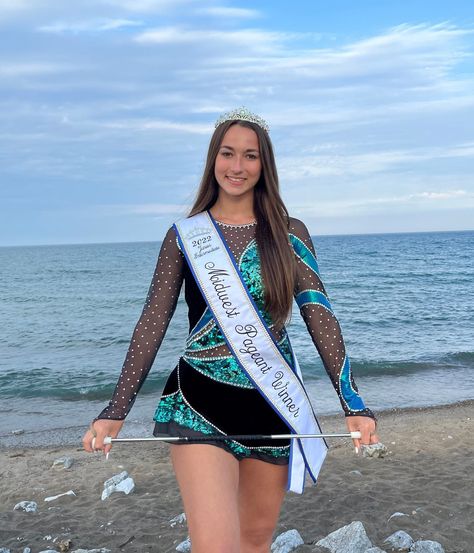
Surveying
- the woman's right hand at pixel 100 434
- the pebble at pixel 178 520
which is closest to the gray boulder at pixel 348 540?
the pebble at pixel 178 520

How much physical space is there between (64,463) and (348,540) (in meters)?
3.58

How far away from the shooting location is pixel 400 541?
171 inches

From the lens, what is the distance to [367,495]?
17.8 feet

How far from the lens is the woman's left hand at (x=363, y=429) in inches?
103

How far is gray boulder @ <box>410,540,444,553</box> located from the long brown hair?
220 cm

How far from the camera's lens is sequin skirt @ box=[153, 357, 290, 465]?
2.59 meters

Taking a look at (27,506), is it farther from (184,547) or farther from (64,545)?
(184,547)

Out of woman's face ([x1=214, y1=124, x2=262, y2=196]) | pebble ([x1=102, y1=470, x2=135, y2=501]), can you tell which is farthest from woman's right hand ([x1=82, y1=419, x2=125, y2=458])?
pebble ([x1=102, y1=470, x2=135, y2=501])

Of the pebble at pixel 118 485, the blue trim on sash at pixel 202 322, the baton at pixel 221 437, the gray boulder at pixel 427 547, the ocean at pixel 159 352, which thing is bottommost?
the ocean at pixel 159 352

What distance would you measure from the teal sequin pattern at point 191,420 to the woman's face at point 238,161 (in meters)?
0.87

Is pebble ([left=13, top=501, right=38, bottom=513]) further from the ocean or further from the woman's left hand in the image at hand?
the woman's left hand

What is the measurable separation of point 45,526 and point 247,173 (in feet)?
12.0

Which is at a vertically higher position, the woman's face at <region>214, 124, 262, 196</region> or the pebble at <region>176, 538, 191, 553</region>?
the woman's face at <region>214, 124, 262, 196</region>

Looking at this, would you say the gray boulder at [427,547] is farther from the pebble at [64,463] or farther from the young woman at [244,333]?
the pebble at [64,463]
